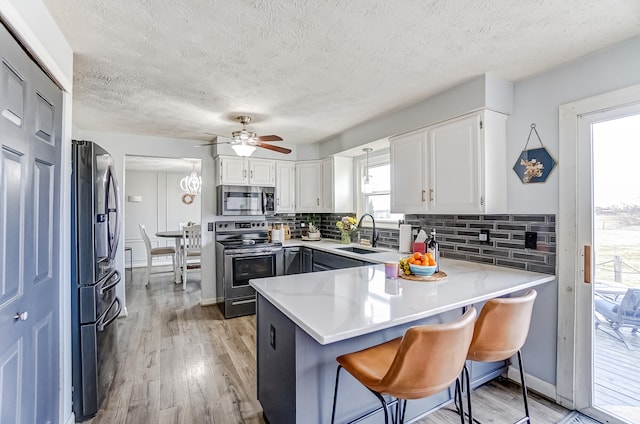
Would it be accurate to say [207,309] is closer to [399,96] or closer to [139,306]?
[139,306]

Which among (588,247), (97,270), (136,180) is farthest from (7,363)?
(136,180)

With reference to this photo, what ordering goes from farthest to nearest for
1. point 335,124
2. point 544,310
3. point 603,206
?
point 335,124
point 544,310
point 603,206

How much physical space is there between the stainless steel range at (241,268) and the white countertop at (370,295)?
1907 mm

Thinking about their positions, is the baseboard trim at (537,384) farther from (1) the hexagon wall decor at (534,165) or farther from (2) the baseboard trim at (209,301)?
(2) the baseboard trim at (209,301)

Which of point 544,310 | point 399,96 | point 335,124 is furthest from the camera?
point 335,124

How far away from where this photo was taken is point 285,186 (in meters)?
4.50

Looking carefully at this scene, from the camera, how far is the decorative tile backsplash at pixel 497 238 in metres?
2.16

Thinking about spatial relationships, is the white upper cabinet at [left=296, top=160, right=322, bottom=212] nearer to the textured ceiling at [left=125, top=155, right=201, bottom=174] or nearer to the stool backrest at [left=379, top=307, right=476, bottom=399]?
the textured ceiling at [left=125, top=155, right=201, bottom=174]

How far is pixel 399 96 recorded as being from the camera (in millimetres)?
2625

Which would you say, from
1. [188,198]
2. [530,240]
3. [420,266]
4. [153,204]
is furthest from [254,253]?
[153,204]

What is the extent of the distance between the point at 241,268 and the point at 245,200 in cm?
98

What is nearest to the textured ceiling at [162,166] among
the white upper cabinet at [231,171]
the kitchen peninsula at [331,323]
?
the white upper cabinet at [231,171]

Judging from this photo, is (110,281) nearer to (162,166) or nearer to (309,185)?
(309,185)

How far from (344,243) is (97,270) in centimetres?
277
